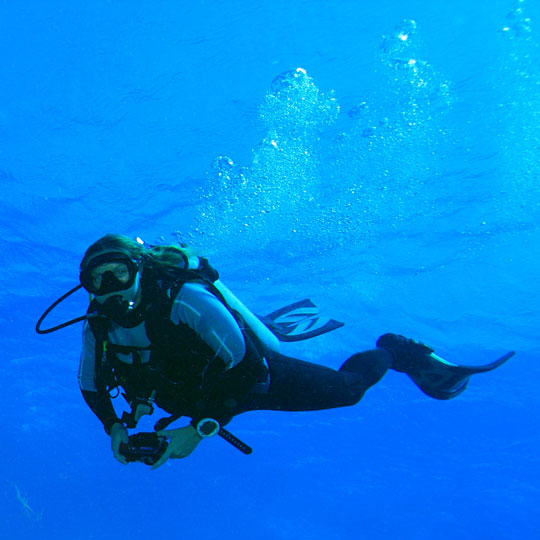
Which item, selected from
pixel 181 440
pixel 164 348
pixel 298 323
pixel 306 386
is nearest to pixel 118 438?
pixel 181 440

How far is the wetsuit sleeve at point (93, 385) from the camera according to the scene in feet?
16.2

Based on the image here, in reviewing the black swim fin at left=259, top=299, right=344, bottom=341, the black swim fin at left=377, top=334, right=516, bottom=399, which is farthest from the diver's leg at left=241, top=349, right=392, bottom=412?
the black swim fin at left=377, top=334, right=516, bottom=399

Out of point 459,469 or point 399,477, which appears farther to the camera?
point 399,477

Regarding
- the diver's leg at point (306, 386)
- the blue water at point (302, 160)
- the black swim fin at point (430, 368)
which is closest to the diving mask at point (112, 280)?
the diver's leg at point (306, 386)

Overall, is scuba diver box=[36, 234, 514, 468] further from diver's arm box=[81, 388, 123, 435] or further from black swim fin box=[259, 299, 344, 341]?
black swim fin box=[259, 299, 344, 341]

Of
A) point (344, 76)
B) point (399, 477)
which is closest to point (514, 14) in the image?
point (344, 76)

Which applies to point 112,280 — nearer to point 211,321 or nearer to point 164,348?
point 164,348

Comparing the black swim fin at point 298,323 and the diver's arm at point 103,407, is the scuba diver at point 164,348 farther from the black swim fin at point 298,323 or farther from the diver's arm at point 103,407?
the black swim fin at point 298,323

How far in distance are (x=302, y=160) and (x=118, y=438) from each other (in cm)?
945

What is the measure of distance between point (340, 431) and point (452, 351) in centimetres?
1464

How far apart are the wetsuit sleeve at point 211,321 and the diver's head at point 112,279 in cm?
43

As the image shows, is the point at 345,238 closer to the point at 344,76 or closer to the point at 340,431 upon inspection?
the point at 344,76

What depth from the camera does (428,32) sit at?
9.79 meters

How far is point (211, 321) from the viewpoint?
4.36 metres
